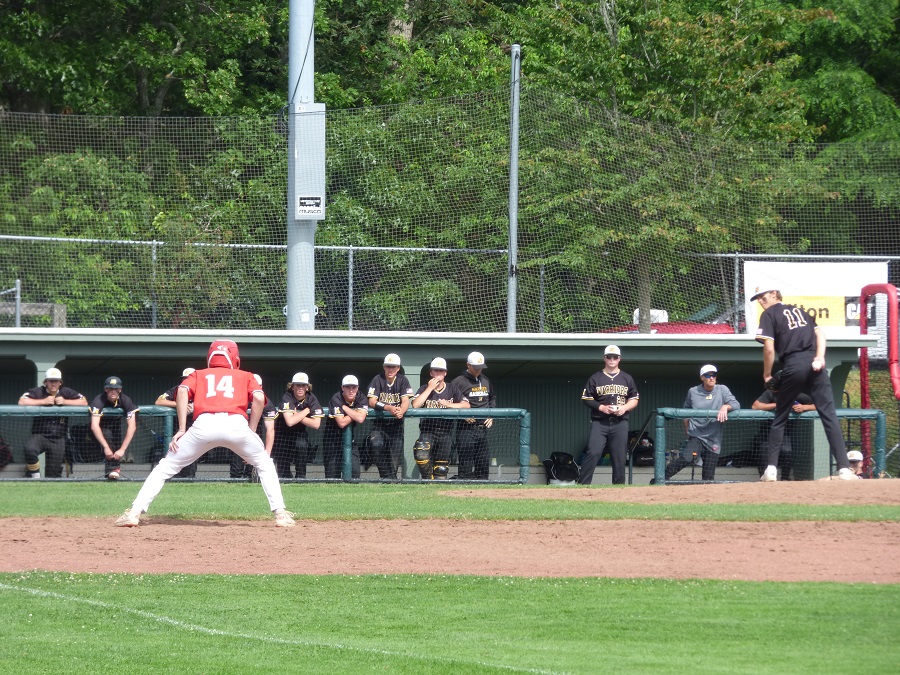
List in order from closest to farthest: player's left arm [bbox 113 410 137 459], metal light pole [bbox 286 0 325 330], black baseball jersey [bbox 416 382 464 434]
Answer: player's left arm [bbox 113 410 137 459], black baseball jersey [bbox 416 382 464 434], metal light pole [bbox 286 0 325 330]

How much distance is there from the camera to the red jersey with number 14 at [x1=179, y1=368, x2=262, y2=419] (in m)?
9.34

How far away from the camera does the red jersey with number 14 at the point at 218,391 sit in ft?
30.6

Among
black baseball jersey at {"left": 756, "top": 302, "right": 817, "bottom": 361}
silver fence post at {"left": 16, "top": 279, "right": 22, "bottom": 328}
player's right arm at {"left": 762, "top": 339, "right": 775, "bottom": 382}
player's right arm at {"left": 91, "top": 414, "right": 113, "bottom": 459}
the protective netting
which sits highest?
the protective netting

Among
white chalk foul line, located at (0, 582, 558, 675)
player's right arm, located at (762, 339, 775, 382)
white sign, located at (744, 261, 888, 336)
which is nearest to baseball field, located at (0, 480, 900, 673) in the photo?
white chalk foul line, located at (0, 582, 558, 675)

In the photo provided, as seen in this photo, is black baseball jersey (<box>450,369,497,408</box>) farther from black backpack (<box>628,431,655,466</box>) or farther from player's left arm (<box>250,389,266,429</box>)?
player's left arm (<box>250,389,266,429</box>)

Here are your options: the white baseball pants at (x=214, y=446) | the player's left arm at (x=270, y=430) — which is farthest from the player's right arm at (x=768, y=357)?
the player's left arm at (x=270, y=430)

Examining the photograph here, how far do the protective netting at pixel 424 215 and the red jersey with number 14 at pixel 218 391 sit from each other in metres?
7.01

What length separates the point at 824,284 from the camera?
16.9 metres

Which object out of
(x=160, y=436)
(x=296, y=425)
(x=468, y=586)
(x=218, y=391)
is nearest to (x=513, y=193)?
(x=296, y=425)

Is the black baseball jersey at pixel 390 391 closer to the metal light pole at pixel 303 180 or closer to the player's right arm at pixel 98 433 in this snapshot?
the metal light pole at pixel 303 180

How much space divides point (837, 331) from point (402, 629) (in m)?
12.1

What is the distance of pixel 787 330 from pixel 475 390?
4360 mm

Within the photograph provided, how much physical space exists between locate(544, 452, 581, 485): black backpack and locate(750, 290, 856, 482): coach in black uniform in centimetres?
467

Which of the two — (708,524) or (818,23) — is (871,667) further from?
(818,23)
